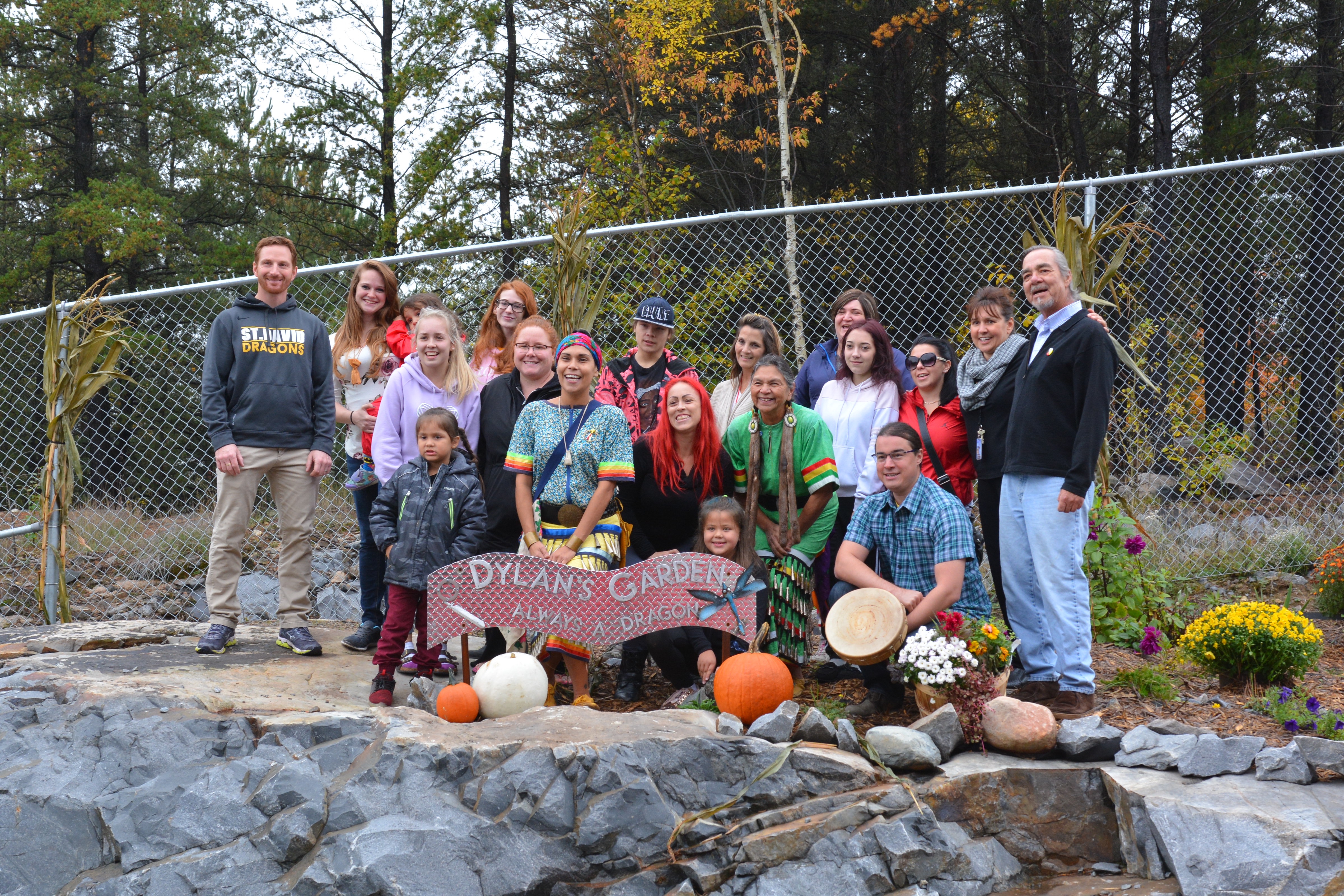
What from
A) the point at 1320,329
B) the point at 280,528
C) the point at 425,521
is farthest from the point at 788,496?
the point at 1320,329

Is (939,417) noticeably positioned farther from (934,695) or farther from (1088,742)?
(1088,742)

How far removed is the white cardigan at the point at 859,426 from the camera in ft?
15.3

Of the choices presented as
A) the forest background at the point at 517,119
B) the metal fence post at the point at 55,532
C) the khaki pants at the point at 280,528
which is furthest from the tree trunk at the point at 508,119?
the khaki pants at the point at 280,528

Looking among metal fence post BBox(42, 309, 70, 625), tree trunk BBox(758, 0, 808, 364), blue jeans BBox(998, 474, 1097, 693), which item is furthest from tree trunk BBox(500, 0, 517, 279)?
blue jeans BBox(998, 474, 1097, 693)

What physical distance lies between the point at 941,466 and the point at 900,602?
100 cm

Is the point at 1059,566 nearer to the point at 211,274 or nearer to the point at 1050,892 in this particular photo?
the point at 1050,892

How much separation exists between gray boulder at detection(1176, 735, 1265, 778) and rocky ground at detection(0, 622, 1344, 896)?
0.13 ft

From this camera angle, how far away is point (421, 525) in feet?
14.0

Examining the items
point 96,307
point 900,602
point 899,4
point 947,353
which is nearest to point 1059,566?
point 900,602

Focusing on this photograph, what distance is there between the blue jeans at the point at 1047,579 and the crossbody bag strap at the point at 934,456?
0.38 metres

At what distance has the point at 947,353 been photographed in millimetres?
4785

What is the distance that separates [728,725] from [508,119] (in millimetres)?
13990

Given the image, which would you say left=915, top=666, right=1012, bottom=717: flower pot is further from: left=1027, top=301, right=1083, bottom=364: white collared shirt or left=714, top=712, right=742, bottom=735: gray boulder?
left=1027, top=301, right=1083, bottom=364: white collared shirt

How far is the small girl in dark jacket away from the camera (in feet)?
13.9
